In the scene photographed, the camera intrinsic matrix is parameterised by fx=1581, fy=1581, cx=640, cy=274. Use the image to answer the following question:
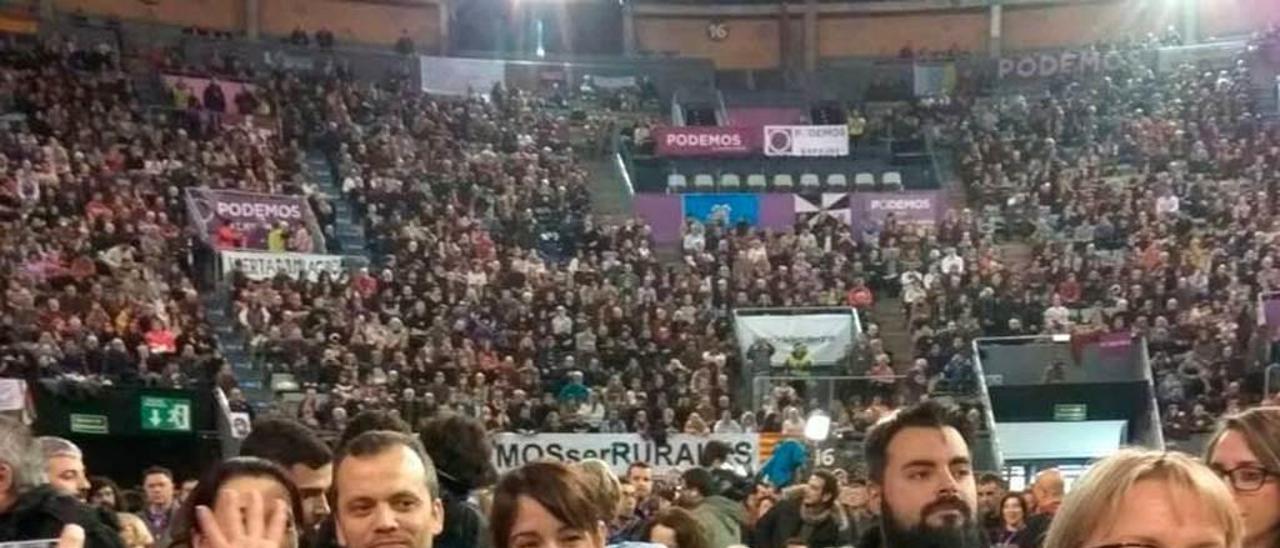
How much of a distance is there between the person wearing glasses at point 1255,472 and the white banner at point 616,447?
14114 mm

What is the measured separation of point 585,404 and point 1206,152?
14.3 metres

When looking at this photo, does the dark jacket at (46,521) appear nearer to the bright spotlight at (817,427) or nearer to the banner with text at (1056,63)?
the bright spotlight at (817,427)

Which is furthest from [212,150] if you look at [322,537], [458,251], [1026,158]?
[322,537]

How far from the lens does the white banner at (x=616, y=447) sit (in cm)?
1755

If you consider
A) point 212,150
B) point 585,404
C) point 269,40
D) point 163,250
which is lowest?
point 585,404

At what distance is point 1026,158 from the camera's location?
2978 cm

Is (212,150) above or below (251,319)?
above

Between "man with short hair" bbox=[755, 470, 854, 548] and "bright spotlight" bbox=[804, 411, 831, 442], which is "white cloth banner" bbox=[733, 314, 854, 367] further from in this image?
"man with short hair" bbox=[755, 470, 854, 548]

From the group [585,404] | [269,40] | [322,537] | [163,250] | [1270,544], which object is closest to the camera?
[1270,544]

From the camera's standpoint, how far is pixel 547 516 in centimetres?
358

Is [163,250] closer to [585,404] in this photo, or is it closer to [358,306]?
[358,306]

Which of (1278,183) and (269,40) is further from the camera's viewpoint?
(269,40)

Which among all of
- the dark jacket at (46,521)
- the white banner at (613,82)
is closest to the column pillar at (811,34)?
the white banner at (613,82)

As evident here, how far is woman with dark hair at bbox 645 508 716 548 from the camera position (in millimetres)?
5391
